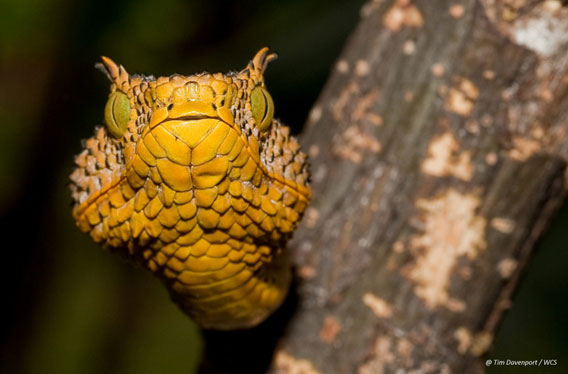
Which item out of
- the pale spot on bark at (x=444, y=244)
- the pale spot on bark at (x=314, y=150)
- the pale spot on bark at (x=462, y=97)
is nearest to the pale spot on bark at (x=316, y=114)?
the pale spot on bark at (x=314, y=150)

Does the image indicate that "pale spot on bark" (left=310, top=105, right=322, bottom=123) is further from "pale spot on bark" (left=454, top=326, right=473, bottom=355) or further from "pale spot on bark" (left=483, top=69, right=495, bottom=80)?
"pale spot on bark" (left=454, top=326, right=473, bottom=355)

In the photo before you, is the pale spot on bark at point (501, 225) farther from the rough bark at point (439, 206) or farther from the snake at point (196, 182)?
the snake at point (196, 182)

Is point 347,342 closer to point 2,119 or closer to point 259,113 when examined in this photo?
point 259,113

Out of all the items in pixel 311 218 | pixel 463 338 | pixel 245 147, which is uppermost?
pixel 245 147

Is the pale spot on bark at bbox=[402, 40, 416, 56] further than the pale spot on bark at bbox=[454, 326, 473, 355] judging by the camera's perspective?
Yes

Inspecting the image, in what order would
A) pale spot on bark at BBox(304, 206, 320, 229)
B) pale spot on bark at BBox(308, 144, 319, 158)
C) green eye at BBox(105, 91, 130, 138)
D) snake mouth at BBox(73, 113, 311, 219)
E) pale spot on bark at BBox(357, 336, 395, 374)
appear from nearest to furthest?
snake mouth at BBox(73, 113, 311, 219) → green eye at BBox(105, 91, 130, 138) → pale spot on bark at BBox(357, 336, 395, 374) → pale spot on bark at BBox(304, 206, 320, 229) → pale spot on bark at BBox(308, 144, 319, 158)

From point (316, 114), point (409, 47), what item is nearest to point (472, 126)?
point (409, 47)

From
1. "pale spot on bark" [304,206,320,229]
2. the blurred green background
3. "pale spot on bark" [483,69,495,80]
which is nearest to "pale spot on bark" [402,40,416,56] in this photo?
"pale spot on bark" [483,69,495,80]

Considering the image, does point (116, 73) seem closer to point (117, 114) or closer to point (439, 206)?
point (117, 114)
